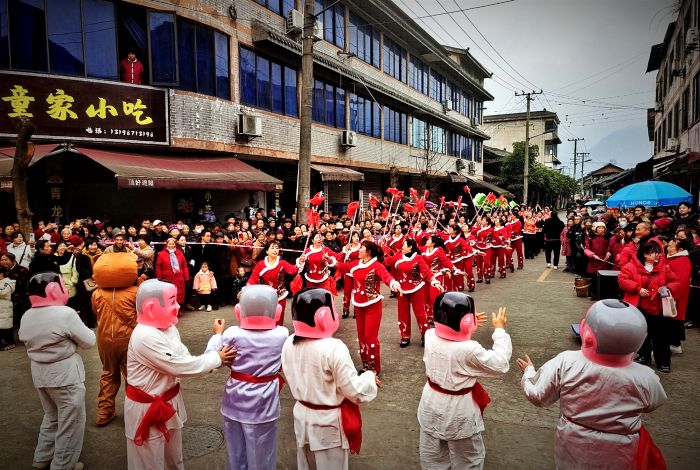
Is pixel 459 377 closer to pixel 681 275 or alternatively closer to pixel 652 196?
pixel 681 275

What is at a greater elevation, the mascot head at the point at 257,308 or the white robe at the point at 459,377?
the mascot head at the point at 257,308

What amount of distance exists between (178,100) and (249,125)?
2.23 meters

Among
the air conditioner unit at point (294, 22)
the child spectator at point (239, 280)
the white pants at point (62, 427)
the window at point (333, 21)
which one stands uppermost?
the window at point (333, 21)

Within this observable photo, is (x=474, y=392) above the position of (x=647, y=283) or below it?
below

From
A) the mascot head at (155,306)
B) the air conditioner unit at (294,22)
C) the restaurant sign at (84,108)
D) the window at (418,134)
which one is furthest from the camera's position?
the window at (418,134)

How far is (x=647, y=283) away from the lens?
5.91 m

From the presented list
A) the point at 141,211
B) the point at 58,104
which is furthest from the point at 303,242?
the point at 58,104

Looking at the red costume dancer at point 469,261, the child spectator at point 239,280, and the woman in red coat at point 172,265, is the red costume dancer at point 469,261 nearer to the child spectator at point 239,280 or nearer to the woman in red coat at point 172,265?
the child spectator at point 239,280

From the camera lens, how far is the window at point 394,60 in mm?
23438

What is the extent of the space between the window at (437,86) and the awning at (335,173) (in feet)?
42.9

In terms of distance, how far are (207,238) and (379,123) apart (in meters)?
14.5

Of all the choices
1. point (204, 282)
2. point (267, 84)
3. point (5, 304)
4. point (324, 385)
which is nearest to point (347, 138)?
point (267, 84)

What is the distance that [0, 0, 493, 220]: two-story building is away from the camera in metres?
10.3

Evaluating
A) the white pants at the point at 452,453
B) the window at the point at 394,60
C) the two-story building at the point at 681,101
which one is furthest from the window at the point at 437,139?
the white pants at the point at 452,453
